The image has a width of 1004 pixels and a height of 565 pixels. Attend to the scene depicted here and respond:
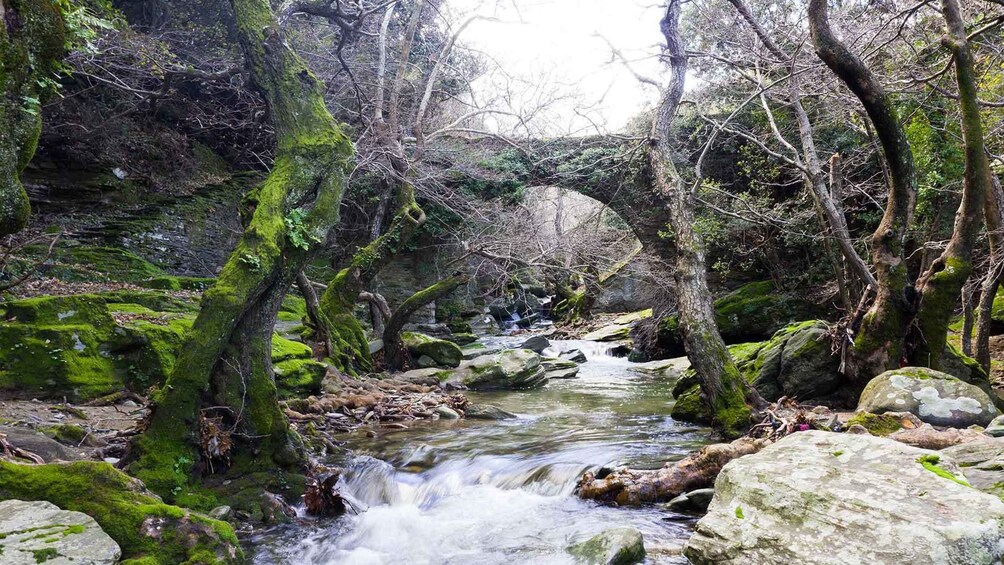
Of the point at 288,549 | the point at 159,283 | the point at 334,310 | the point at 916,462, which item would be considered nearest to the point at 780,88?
the point at 916,462

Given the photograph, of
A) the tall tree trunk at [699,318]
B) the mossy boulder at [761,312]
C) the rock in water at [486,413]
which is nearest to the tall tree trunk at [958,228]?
the tall tree trunk at [699,318]

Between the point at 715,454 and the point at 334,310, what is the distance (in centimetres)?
825

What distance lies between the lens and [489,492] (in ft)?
18.0

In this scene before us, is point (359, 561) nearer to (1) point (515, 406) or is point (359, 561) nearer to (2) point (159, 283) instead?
(1) point (515, 406)

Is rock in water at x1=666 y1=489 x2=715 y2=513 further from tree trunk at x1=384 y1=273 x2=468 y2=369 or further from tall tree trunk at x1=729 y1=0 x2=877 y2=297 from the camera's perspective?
tree trunk at x1=384 y1=273 x2=468 y2=369

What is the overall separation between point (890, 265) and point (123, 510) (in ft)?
25.9

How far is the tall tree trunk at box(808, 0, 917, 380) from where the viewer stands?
6426 mm

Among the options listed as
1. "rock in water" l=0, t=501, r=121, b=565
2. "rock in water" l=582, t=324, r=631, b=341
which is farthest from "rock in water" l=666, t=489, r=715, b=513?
"rock in water" l=582, t=324, r=631, b=341

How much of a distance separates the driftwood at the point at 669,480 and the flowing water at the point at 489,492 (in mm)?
166

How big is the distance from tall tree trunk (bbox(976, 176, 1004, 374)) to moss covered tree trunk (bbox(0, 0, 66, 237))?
8.95 metres

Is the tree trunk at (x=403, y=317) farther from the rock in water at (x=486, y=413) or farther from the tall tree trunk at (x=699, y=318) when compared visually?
the tall tree trunk at (x=699, y=318)

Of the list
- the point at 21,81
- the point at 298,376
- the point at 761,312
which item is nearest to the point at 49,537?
the point at 21,81

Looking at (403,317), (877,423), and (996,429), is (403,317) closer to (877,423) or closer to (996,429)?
(877,423)

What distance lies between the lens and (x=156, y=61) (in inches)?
358
